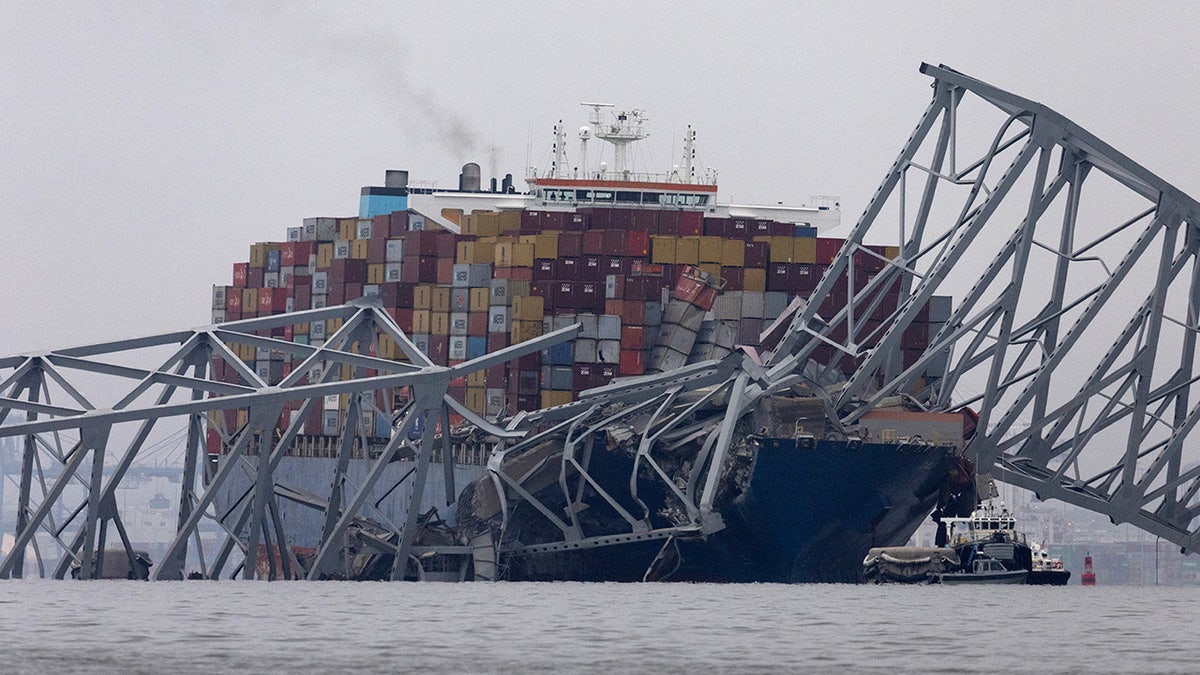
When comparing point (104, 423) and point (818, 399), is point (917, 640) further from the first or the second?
point (818, 399)

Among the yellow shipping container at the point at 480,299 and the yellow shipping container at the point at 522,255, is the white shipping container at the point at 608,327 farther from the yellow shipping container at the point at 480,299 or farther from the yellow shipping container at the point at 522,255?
the yellow shipping container at the point at 480,299

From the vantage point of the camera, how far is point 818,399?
2749 inches

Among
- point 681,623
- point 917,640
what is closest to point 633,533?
point 681,623

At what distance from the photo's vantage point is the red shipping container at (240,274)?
367 feet

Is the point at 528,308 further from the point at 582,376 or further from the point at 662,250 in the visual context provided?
the point at 662,250

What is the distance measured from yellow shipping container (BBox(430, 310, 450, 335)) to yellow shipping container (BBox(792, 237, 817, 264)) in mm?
14826

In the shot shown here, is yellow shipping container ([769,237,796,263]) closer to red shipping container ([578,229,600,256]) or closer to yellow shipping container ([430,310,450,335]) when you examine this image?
red shipping container ([578,229,600,256])

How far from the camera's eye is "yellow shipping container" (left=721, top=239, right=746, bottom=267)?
90250mm

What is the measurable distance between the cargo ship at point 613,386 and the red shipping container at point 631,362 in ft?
0.34

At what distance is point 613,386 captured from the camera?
71500 millimetres

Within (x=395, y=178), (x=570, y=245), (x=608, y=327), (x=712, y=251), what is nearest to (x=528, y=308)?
(x=570, y=245)

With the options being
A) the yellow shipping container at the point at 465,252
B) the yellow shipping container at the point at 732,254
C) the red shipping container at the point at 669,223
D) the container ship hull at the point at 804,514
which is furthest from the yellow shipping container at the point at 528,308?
the container ship hull at the point at 804,514

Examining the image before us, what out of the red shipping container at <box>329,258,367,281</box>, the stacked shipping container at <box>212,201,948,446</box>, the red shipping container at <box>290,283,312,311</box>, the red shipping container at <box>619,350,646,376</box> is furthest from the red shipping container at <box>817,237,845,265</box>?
the red shipping container at <box>290,283,312,311</box>

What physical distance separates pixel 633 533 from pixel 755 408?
5408 mm
